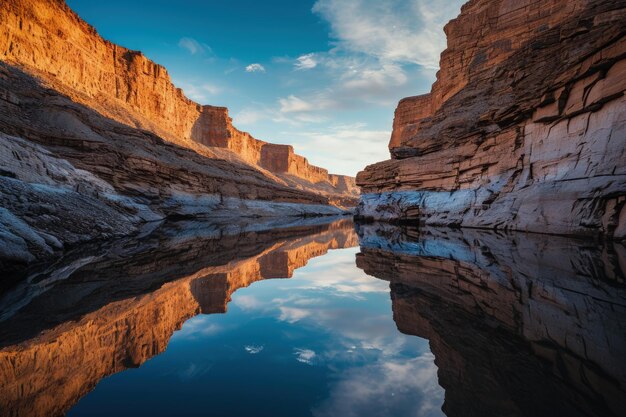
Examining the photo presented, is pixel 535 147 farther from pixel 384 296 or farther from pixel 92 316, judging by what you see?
pixel 92 316

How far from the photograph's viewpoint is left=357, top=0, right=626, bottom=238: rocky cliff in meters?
8.81

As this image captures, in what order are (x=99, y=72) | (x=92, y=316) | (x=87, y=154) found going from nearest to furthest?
(x=92, y=316)
(x=87, y=154)
(x=99, y=72)

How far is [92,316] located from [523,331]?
386cm

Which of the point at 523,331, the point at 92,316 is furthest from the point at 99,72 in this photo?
the point at 523,331

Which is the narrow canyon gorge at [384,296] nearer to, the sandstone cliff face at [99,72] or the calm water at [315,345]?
the calm water at [315,345]

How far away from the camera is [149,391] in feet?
5.54

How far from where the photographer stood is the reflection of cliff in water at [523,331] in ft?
5.08

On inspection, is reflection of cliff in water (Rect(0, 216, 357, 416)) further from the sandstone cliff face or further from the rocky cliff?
the sandstone cliff face

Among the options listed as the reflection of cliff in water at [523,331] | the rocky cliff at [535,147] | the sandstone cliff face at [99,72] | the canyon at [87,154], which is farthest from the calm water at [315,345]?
the sandstone cliff face at [99,72]

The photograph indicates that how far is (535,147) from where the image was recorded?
1216 centimetres

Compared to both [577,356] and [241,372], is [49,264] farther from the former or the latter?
[577,356]

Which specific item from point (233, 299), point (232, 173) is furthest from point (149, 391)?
point (232, 173)

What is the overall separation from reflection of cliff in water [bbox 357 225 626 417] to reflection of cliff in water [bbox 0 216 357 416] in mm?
2088

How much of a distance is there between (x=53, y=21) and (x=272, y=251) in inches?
1949
